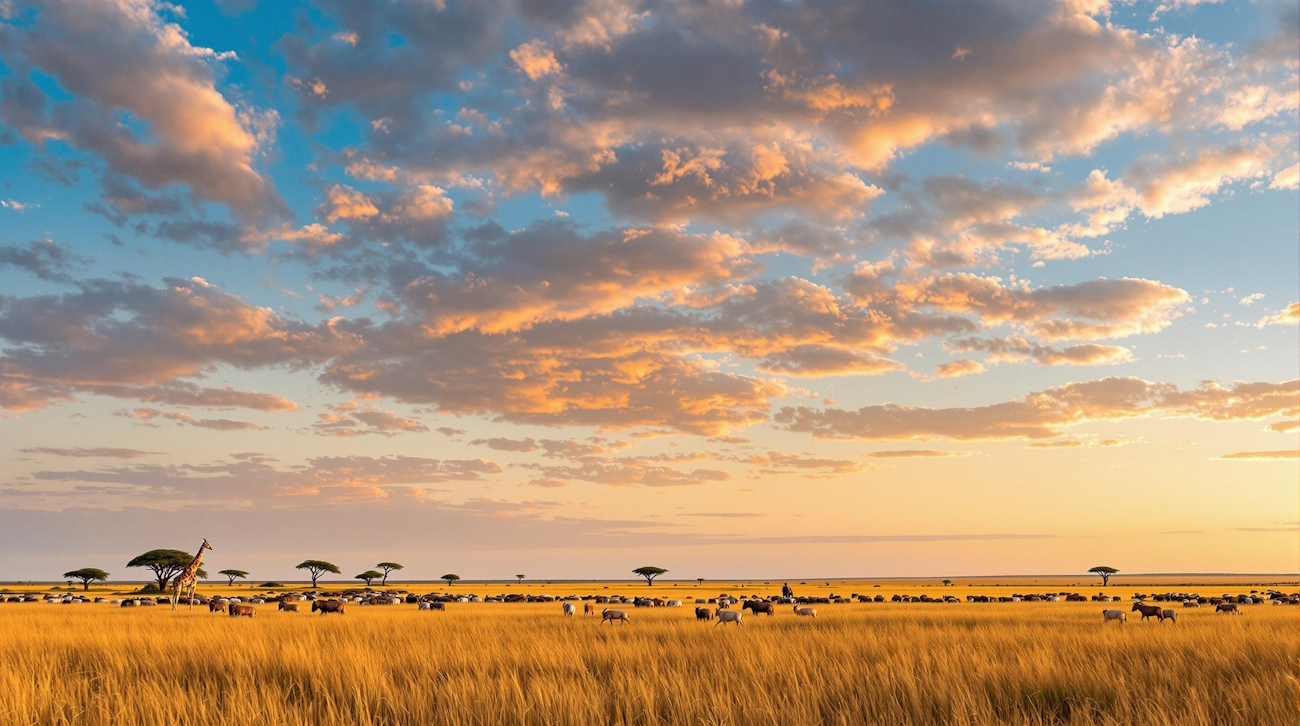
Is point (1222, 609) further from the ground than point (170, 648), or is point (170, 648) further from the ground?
point (170, 648)

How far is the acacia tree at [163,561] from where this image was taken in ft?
360

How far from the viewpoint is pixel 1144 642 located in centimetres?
1465

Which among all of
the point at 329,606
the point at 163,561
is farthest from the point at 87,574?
the point at 329,606

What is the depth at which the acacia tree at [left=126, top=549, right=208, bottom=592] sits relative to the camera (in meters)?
110

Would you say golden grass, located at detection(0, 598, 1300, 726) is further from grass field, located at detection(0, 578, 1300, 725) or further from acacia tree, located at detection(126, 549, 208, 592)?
acacia tree, located at detection(126, 549, 208, 592)

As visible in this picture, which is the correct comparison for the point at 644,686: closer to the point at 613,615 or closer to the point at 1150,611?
the point at 613,615

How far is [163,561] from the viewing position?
11050cm

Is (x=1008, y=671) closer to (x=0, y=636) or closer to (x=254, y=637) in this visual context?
(x=254, y=637)

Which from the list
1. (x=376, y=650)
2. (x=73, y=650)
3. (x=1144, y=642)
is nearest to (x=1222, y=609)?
(x=1144, y=642)

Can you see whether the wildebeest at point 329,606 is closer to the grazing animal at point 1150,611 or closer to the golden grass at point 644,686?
the golden grass at point 644,686

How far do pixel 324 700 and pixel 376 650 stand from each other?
5225mm

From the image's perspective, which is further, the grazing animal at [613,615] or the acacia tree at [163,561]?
the acacia tree at [163,561]

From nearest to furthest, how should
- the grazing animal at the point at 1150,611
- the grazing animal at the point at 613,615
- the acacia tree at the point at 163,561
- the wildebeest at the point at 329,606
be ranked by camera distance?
the grazing animal at the point at 613,615 < the grazing animal at the point at 1150,611 < the wildebeest at the point at 329,606 < the acacia tree at the point at 163,561

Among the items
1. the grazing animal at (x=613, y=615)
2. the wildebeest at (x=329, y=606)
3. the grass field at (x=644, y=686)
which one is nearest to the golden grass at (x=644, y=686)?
the grass field at (x=644, y=686)
